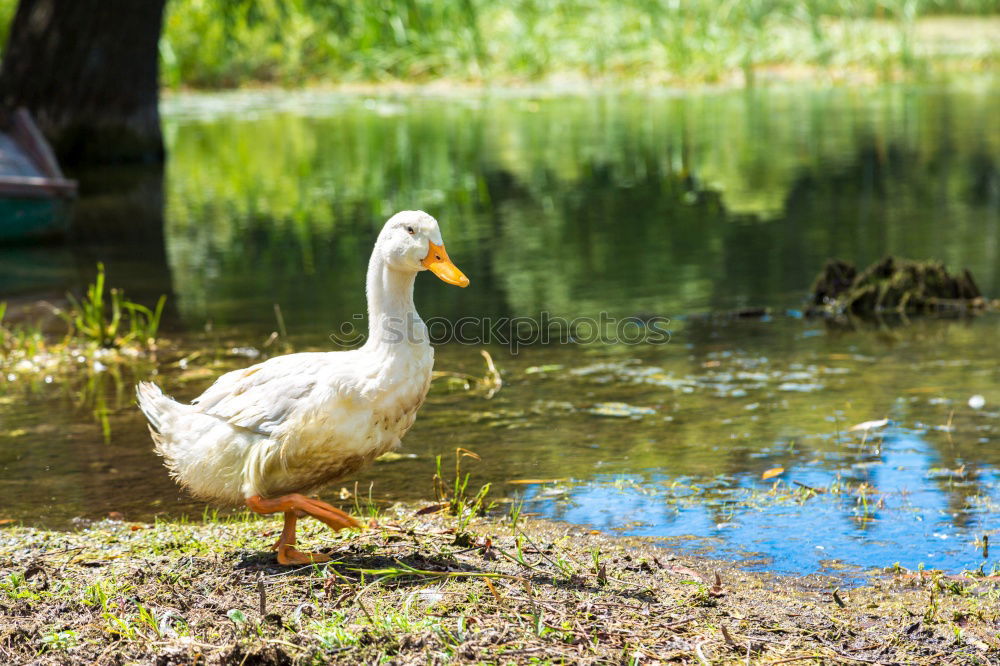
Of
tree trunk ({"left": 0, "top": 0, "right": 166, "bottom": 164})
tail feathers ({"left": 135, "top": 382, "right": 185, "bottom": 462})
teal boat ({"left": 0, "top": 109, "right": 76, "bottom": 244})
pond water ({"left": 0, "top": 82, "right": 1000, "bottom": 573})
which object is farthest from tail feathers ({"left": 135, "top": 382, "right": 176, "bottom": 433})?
tree trunk ({"left": 0, "top": 0, "right": 166, "bottom": 164})

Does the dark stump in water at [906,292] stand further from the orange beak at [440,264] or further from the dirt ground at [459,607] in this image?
the orange beak at [440,264]

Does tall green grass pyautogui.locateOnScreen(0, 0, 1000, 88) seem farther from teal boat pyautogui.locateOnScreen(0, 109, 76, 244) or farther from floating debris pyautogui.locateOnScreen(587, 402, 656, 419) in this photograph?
floating debris pyautogui.locateOnScreen(587, 402, 656, 419)

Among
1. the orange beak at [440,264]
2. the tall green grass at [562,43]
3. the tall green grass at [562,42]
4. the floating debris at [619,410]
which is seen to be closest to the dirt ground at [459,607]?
the orange beak at [440,264]

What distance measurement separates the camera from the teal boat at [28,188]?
452 inches

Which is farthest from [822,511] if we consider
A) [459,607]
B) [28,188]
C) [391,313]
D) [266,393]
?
[28,188]

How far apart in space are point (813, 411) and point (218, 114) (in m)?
19.2

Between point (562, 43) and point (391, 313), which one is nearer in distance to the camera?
point (391, 313)

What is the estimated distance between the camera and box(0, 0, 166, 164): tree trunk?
15.5 metres

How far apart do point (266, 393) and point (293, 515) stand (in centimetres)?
45

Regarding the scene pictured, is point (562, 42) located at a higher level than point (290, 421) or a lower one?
higher

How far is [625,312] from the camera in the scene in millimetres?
8789

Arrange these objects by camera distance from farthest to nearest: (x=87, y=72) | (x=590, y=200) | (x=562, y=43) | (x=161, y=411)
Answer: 1. (x=562, y=43)
2. (x=87, y=72)
3. (x=590, y=200)
4. (x=161, y=411)

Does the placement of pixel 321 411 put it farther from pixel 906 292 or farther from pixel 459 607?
pixel 906 292

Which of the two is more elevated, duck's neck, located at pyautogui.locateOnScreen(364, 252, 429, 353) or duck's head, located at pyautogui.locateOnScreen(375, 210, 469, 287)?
duck's head, located at pyautogui.locateOnScreen(375, 210, 469, 287)
